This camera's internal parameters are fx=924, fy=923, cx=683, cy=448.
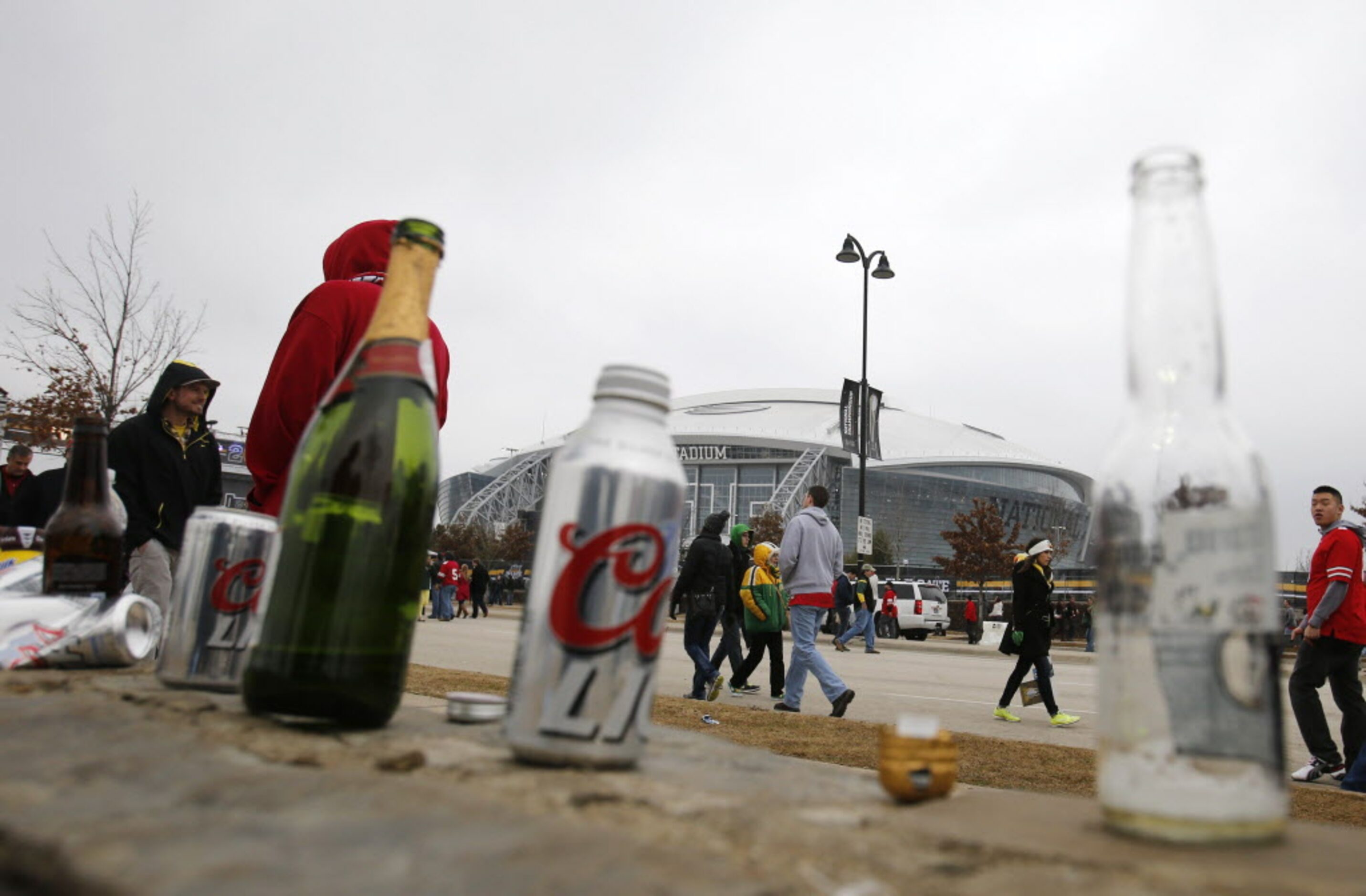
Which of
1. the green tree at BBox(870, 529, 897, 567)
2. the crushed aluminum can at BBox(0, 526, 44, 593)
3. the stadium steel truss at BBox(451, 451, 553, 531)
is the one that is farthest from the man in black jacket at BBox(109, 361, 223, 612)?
the stadium steel truss at BBox(451, 451, 553, 531)

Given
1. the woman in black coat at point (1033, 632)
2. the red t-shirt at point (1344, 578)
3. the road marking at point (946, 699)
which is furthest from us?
the road marking at point (946, 699)

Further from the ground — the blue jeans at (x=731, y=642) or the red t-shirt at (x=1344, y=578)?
the red t-shirt at (x=1344, y=578)

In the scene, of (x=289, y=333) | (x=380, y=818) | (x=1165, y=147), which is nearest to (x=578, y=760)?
(x=380, y=818)

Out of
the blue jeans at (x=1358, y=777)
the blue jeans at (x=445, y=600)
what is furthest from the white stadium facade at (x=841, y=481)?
the blue jeans at (x=1358, y=777)

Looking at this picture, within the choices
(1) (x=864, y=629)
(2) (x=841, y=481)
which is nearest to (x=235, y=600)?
(1) (x=864, y=629)

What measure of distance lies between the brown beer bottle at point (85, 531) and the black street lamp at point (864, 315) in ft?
58.8

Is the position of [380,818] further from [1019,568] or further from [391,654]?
[1019,568]

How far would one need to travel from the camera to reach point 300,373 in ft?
7.07

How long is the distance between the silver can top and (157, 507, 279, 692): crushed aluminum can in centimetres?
89

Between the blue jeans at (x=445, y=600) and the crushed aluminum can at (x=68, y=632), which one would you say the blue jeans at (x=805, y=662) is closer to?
the crushed aluminum can at (x=68, y=632)

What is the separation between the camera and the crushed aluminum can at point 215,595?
5.67 feet

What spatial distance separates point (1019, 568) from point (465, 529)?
2430 inches

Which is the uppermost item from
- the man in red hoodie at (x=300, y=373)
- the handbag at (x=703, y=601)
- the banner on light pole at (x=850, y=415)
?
the banner on light pole at (x=850, y=415)

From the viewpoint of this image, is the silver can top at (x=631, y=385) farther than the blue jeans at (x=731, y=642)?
No
